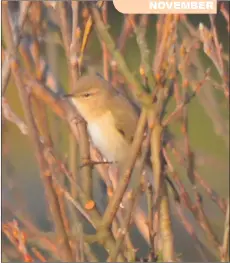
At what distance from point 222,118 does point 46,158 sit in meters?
0.42

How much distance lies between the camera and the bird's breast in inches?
43.4

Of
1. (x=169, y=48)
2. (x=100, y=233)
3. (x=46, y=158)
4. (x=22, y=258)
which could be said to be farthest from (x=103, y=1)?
(x=22, y=258)

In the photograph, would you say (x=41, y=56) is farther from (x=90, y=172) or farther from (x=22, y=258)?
(x=22, y=258)

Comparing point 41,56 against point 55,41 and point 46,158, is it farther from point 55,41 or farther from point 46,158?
point 46,158

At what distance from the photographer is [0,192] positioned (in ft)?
3.47

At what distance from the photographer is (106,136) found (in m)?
1.13

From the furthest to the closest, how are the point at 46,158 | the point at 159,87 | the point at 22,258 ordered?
1. the point at 22,258
2. the point at 46,158
3. the point at 159,87

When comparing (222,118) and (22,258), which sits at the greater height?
(222,118)

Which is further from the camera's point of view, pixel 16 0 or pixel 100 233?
pixel 16 0

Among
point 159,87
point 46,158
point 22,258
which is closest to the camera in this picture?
point 159,87

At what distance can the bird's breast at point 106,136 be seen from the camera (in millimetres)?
1102

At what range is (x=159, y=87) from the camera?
0.80 metres

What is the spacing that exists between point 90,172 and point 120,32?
335 millimetres

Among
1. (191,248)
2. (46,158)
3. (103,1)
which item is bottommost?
(191,248)
